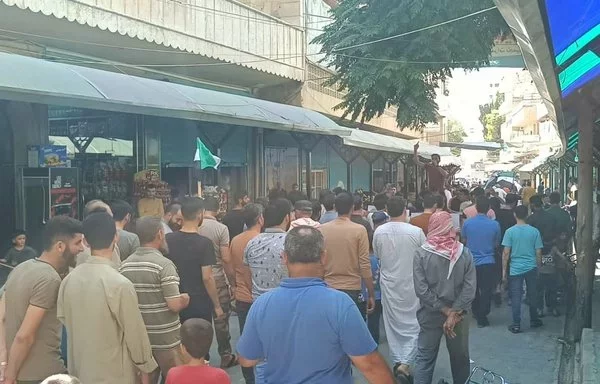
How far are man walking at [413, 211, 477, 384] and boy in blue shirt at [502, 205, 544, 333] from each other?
3.10 meters

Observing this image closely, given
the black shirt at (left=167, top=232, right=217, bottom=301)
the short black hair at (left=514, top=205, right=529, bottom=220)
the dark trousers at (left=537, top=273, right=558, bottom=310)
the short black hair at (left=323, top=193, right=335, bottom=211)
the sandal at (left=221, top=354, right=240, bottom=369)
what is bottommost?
the sandal at (left=221, top=354, right=240, bottom=369)

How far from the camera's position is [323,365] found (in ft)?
9.23

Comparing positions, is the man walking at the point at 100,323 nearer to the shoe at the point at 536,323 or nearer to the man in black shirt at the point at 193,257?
the man in black shirt at the point at 193,257

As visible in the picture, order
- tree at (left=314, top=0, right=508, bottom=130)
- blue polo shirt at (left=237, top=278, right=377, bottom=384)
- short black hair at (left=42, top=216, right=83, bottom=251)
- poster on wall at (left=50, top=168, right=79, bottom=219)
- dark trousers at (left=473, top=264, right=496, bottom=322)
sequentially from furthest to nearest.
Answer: tree at (left=314, top=0, right=508, bottom=130) → poster on wall at (left=50, top=168, right=79, bottom=219) → dark trousers at (left=473, top=264, right=496, bottom=322) → short black hair at (left=42, top=216, right=83, bottom=251) → blue polo shirt at (left=237, top=278, right=377, bottom=384)

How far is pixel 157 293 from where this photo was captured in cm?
444

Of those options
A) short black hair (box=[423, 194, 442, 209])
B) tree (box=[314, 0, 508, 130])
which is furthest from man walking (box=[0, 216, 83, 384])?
tree (box=[314, 0, 508, 130])

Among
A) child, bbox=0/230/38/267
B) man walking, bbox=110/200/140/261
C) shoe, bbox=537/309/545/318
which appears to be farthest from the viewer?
shoe, bbox=537/309/545/318

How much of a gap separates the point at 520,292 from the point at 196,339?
18.8 feet

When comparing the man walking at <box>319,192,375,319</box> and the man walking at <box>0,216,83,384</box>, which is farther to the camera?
the man walking at <box>319,192,375,319</box>

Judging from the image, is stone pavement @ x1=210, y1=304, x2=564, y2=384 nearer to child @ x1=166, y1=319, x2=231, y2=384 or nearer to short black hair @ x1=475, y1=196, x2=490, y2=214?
short black hair @ x1=475, y1=196, x2=490, y2=214

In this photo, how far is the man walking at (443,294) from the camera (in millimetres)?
5164

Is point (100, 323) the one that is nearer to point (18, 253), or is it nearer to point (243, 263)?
point (243, 263)

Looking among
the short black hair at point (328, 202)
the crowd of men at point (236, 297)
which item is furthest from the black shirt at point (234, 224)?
the short black hair at point (328, 202)

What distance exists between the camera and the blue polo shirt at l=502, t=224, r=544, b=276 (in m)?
8.12
